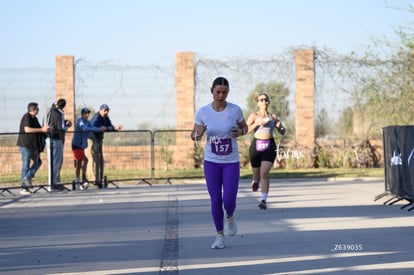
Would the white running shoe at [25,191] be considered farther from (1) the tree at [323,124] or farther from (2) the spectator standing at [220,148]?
(1) the tree at [323,124]

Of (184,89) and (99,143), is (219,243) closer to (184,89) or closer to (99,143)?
(99,143)

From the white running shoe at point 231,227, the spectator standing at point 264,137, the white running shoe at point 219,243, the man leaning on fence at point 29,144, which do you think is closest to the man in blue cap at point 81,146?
the man leaning on fence at point 29,144

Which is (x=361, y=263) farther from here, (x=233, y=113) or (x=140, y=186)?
(x=140, y=186)

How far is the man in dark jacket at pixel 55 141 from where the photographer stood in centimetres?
2023

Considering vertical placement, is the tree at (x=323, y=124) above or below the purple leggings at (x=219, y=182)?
above

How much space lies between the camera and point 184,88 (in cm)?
2889

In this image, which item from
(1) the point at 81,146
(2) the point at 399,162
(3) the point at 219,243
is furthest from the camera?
(1) the point at 81,146

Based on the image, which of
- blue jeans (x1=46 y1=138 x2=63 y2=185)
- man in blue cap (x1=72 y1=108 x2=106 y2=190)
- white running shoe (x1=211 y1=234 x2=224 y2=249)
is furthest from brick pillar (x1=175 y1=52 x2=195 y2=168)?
white running shoe (x1=211 y1=234 x2=224 y2=249)

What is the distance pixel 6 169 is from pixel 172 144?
6.64 metres

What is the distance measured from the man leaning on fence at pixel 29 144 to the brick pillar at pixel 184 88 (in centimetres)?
884

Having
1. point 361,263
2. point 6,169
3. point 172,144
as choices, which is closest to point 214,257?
point 361,263

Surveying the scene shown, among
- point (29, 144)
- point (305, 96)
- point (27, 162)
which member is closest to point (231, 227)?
point (27, 162)

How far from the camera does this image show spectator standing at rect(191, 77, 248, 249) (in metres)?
10.2

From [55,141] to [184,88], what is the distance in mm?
9084
